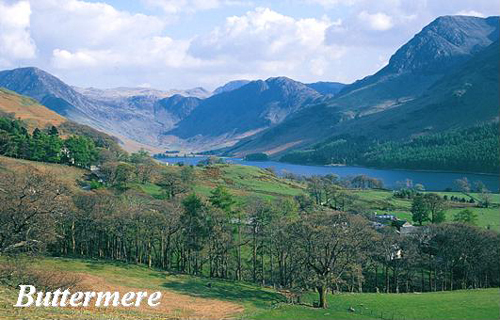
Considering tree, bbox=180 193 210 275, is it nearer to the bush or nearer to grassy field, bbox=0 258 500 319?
grassy field, bbox=0 258 500 319

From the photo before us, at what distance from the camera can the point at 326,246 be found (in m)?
56.2

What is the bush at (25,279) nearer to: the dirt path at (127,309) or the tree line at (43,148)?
the dirt path at (127,309)

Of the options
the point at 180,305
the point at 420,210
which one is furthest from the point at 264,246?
the point at 420,210

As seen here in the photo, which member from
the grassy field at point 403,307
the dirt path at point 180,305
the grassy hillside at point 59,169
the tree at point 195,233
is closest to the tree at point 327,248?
the grassy field at point 403,307

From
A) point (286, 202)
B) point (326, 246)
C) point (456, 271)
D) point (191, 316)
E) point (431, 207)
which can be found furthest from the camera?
point (431, 207)

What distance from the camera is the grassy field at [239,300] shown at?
152 feet

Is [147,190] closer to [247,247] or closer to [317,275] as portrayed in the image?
[247,247]

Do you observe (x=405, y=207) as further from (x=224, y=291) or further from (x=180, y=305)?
(x=180, y=305)

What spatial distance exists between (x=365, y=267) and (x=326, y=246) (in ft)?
64.8

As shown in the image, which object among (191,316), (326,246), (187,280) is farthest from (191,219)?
(191,316)

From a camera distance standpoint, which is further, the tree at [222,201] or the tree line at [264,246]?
the tree at [222,201]

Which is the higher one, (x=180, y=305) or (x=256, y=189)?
(x=256, y=189)

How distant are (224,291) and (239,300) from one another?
451 centimetres

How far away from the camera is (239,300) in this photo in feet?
175
